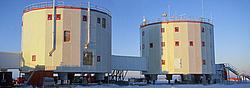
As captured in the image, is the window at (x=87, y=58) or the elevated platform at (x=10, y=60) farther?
the window at (x=87, y=58)

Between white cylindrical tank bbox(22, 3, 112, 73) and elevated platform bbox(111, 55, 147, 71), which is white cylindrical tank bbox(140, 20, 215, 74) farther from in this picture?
white cylindrical tank bbox(22, 3, 112, 73)

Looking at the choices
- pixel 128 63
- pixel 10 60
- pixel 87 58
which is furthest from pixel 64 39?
pixel 128 63

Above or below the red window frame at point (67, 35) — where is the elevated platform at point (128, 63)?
below

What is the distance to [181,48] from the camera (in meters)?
56.1

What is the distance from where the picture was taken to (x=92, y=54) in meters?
44.7

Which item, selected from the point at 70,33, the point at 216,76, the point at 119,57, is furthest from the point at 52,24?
the point at 216,76

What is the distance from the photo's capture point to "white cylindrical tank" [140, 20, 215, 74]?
184 feet

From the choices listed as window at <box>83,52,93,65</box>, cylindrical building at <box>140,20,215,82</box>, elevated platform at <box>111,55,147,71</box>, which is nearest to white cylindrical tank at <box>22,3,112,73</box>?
window at <box>83,52,93,65</box>

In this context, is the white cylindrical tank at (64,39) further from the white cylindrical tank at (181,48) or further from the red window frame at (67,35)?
the white cylindrical tank at (181,48)

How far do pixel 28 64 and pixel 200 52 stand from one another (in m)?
26.7

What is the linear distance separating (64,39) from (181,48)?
2065cm

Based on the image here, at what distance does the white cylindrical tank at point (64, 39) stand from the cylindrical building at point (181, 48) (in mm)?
14613

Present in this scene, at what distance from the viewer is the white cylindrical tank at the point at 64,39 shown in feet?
141

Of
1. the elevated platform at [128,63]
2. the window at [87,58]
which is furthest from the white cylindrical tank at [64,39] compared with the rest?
the elevated platform at [128,63]
